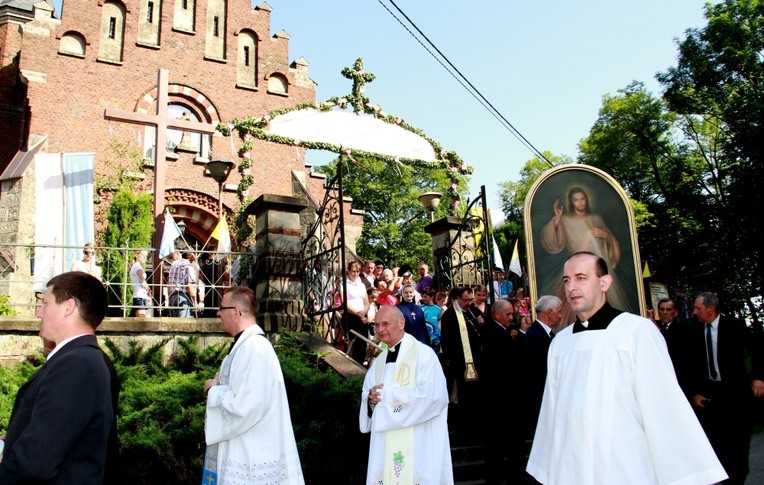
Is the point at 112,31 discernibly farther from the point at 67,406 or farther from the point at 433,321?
the point at 67,406

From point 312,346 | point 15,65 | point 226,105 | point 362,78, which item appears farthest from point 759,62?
point 15,65

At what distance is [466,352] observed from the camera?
23.7 ft

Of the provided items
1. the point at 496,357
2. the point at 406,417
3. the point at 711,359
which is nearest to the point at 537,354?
the point at 496,357

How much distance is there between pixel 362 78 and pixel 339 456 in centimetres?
845

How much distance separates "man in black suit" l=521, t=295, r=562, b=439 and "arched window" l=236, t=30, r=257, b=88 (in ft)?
58.2

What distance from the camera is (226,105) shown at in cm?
2152

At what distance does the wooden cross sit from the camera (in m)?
12.5

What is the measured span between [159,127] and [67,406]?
33.6 feet

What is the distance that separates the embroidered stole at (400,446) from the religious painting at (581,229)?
4.21 m

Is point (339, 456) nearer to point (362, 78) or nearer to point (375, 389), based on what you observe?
point (375, 389)

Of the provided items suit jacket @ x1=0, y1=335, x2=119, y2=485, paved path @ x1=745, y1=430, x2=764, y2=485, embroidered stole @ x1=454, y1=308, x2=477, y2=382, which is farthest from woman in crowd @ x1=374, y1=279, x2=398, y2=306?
suit jacket @ x1=0, y1=335, x2=119, y2=485

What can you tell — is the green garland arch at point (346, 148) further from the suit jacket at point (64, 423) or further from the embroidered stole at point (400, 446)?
the suit jacket at point (64, 423)

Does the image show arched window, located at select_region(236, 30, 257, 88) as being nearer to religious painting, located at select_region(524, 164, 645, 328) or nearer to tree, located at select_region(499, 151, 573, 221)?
Answer: religious painting, located at select_region(524, 164, 645, 328)

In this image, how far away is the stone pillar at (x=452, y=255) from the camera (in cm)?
1133
